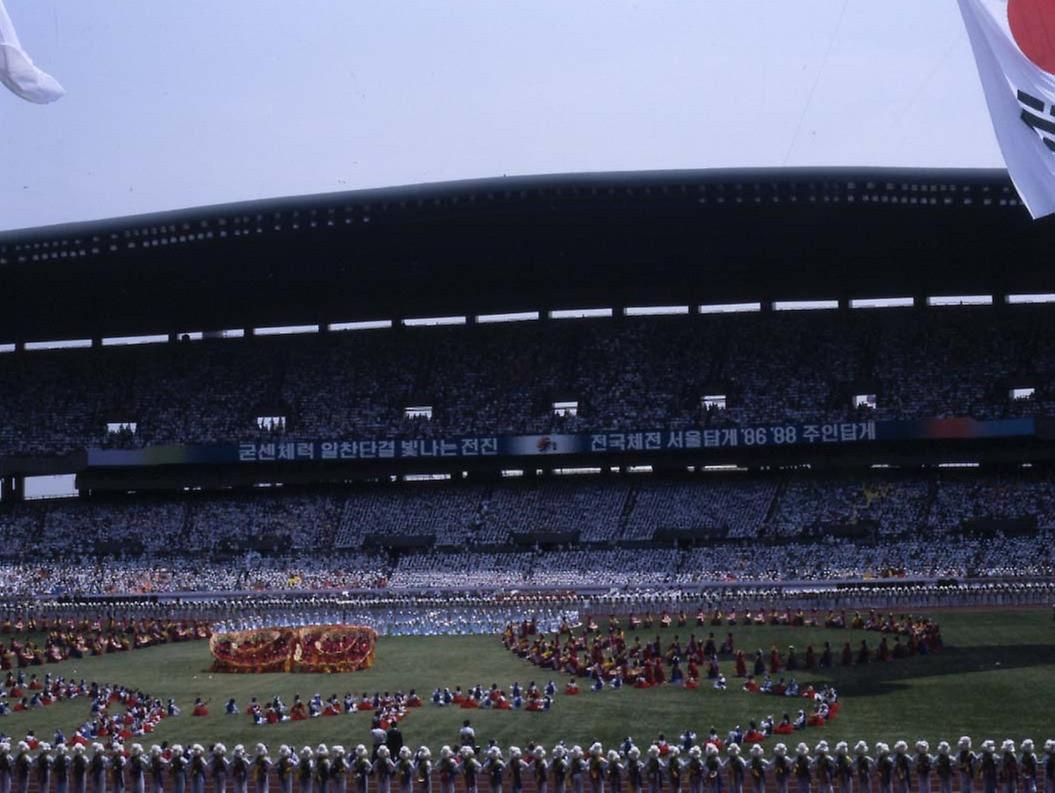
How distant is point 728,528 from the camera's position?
2221 inches

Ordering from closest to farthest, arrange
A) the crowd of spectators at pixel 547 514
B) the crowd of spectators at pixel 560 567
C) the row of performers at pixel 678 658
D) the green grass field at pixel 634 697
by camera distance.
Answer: the green grass field at pixel 634 697 < the row of performers at pixel 678 658 < the crowd of spectators at pixel 560 567 < the crowd of spectators at pixel 547 514

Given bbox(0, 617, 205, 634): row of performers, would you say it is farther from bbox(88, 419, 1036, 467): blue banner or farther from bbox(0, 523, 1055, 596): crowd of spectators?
bbox(88, 419, 1036, 467): blue banner

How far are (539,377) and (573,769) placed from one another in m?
43.8

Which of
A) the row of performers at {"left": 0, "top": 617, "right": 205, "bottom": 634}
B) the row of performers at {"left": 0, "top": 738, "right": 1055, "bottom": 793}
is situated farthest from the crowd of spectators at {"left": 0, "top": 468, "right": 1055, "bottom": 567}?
the row of performers at {"left": 0, "top": 738, "right": 1055, "bottom": 793}

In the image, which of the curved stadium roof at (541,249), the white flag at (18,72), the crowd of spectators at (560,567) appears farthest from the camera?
the curved stadium roof at (541,249)

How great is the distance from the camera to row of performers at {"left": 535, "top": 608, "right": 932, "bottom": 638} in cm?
4081

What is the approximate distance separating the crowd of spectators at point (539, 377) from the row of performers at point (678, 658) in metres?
23.9

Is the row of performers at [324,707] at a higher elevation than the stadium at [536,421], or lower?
lower

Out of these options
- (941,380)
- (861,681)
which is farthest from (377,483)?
(861,681)

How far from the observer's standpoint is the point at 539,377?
208 ft

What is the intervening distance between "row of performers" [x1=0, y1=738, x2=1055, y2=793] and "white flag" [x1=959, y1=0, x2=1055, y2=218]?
7710 mm

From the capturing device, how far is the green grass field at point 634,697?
82.4 ft

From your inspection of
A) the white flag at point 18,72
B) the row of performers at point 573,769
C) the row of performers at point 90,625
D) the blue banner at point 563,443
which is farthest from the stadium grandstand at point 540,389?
the white flag at point 18,72

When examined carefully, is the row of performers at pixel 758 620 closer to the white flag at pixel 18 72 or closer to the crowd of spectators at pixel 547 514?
the crowd of spectators at pixel 547 514
